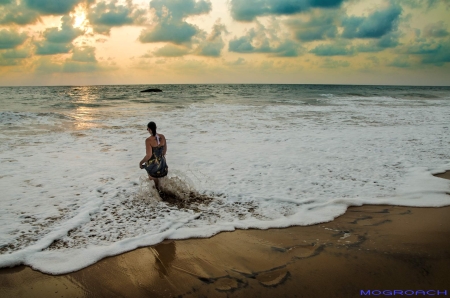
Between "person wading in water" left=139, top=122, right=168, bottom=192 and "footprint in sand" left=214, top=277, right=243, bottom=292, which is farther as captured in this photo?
"person wading in water" left=139, top=122, right=168, bottom=192

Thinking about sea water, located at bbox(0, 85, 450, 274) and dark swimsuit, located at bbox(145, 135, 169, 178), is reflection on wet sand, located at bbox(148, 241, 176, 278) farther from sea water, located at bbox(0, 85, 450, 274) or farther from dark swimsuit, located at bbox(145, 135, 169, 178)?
dark swimsuit, located at bbox(145, 135, 169, 178)

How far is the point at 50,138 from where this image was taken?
12.2 m

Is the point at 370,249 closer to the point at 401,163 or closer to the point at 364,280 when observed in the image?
the point at 364,280

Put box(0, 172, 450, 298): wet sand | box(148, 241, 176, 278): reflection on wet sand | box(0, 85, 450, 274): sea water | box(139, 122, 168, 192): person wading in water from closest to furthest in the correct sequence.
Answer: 1. box(0, 172, 450, 298): wet sand
2. box(148, 241, 176, 278): reflection on wet sand
3. box(0, 85, 450, 274): sea water
4. box(139, 122, 168, 192): person wading in water

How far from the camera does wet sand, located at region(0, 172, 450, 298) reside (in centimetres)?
322

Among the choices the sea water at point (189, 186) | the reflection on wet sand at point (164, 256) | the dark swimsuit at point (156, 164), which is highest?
the dark swimsuit at point (156, 164)

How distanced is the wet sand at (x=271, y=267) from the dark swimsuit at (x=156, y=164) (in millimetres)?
1974

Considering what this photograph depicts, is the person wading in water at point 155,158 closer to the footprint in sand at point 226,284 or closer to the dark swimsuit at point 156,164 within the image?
the dark swimsuit at point 156,164

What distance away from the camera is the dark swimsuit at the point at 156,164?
5949mm

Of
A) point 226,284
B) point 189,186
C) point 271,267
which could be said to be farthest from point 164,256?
point 189,186

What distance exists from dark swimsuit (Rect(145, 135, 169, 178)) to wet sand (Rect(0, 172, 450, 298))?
1.97m

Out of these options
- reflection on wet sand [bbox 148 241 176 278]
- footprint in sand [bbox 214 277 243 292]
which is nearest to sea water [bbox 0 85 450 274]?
reflection on wet sand [bbox 148 241 176 278]

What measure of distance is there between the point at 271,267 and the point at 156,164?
3288 millimetres

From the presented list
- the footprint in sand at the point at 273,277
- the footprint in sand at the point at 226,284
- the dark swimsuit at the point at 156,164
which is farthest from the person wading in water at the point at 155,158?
the footprint in sand at the point at 273,277
